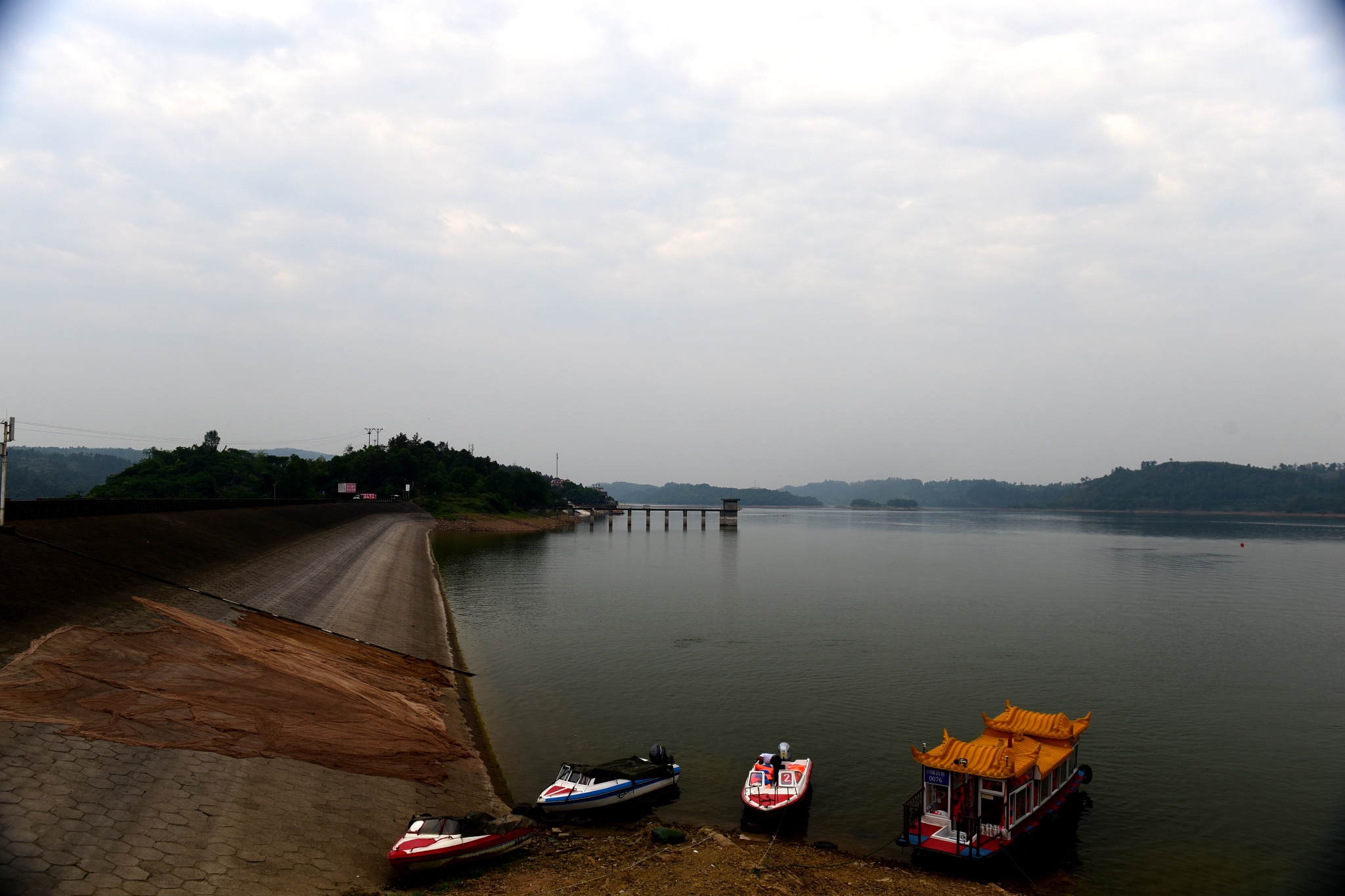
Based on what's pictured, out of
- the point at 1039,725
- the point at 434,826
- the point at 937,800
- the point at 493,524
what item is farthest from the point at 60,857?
the point at 493,524

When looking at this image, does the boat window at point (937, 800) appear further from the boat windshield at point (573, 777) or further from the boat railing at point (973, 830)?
the boat windshield at point (573, 777)

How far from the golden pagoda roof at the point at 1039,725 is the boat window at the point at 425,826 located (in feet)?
60.8

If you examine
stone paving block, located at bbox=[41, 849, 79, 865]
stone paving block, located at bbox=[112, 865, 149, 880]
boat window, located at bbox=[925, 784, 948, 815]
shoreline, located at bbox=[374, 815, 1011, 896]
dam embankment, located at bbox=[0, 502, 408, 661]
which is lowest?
shoreline, located at bbox=[374, 815, 1011, 896]

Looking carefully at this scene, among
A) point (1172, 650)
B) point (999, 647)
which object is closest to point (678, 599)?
point (999, 647)

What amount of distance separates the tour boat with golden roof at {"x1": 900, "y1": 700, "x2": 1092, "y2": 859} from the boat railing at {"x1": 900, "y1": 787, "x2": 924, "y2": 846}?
0.07 feet

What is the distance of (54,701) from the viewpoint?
18.8 m

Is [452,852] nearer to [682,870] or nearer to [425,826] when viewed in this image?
[425,826]

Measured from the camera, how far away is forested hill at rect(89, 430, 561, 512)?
451ft

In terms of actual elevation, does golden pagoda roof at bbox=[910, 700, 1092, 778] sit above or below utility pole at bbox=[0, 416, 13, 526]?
below

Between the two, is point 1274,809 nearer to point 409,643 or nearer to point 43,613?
point 409,643

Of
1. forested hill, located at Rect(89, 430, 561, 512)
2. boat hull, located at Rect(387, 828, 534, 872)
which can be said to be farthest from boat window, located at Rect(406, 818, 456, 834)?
forested hill, located at Rect(89, 430, 561, 512)

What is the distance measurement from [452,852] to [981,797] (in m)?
15.8

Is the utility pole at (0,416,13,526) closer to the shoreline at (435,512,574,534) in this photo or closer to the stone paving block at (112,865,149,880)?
the stone paving block at (112,865,149,880)

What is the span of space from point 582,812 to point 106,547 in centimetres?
2926
